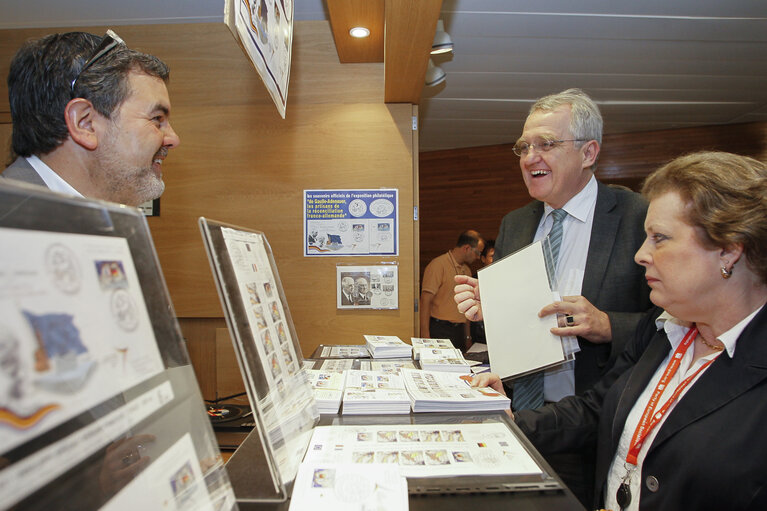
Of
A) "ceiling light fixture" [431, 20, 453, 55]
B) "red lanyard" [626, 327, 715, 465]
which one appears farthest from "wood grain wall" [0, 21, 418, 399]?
"red lanyard" [626, 327, 715, 465]

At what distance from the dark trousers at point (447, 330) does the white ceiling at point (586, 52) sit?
243 centimetres

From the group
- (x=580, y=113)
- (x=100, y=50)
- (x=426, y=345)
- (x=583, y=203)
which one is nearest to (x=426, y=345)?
(x=426, y=345)

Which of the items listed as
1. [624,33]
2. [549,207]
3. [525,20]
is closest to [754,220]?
[549,207]

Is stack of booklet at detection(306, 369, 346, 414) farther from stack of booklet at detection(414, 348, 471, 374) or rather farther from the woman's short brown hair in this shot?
the woman's short brown hair

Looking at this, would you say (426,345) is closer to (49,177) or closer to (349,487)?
(349,487)

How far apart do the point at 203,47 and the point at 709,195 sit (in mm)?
3142

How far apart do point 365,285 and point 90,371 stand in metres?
2.70

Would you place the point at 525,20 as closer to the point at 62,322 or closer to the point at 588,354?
the point at 588,354

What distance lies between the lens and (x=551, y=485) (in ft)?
2.35

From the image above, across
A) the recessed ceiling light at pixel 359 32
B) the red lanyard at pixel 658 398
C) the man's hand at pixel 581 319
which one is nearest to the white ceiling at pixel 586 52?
the recessed ceiling light at pixel 359 32

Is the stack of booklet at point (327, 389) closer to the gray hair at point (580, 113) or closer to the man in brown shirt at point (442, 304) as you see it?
the gray hair at point (580, 113)

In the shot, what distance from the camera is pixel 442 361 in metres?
1.52

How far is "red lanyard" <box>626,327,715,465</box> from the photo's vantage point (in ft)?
3.53

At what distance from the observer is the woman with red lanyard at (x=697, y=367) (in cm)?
92
